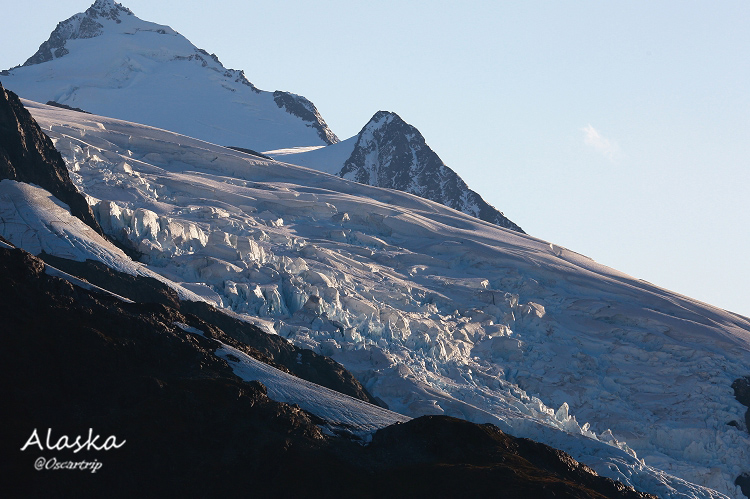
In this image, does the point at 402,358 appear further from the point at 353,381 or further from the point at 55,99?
the point at 55,99

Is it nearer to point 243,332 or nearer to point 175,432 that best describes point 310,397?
point 175,432

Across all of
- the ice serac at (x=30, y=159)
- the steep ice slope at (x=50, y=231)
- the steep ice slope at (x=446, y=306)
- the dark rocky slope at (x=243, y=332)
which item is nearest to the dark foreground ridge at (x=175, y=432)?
the steep ice slope at (x=446, y=306)

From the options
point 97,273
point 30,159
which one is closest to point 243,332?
point 97,273

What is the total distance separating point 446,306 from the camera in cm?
9462

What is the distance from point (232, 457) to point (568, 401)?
46.1 m

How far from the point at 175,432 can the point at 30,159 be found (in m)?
40.2

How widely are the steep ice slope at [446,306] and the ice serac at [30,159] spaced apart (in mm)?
5882

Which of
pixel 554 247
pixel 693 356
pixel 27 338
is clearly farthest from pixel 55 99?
pixel 27 338

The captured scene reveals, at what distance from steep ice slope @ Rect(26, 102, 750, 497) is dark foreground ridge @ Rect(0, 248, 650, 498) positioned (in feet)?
51.7

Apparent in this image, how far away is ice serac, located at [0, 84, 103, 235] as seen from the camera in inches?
2889

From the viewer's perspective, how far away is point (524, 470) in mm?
45062

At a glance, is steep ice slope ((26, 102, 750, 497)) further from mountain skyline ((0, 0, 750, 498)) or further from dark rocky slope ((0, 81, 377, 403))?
dark rocky slope ((0, 81, 377, 403))

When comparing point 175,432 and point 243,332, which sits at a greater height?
point 175,432

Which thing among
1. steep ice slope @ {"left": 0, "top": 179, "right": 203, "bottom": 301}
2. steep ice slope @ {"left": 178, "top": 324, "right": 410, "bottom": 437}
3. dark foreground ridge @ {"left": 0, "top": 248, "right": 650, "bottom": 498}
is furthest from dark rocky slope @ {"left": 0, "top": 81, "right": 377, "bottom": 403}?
dark foreground ridge @ {"left": 0, "top": 248, "right": 650, "bottom": 498}
